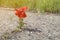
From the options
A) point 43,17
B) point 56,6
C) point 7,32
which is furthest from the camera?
point 56,6

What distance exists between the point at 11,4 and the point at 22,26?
1.65 m

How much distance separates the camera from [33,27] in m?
3.46

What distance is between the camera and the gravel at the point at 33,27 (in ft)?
9.89

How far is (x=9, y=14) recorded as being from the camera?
13.9 feet

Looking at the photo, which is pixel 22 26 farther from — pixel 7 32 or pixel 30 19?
pixel 30 19

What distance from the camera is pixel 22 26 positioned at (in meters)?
3.29

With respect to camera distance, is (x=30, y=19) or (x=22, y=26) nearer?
(x=22, y=26)

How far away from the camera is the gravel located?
3.01 metres

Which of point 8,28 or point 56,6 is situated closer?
point 8,28

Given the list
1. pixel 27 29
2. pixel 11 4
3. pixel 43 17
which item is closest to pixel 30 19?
pixel 43 17

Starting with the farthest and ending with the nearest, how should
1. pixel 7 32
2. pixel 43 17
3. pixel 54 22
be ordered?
pixel 43 17
pixel 54 22
pixel 7 32

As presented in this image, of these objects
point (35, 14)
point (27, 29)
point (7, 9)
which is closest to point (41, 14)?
point (35, 14)

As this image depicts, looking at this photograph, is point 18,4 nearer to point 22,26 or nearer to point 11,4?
point 11,4

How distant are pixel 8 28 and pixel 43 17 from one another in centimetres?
97
